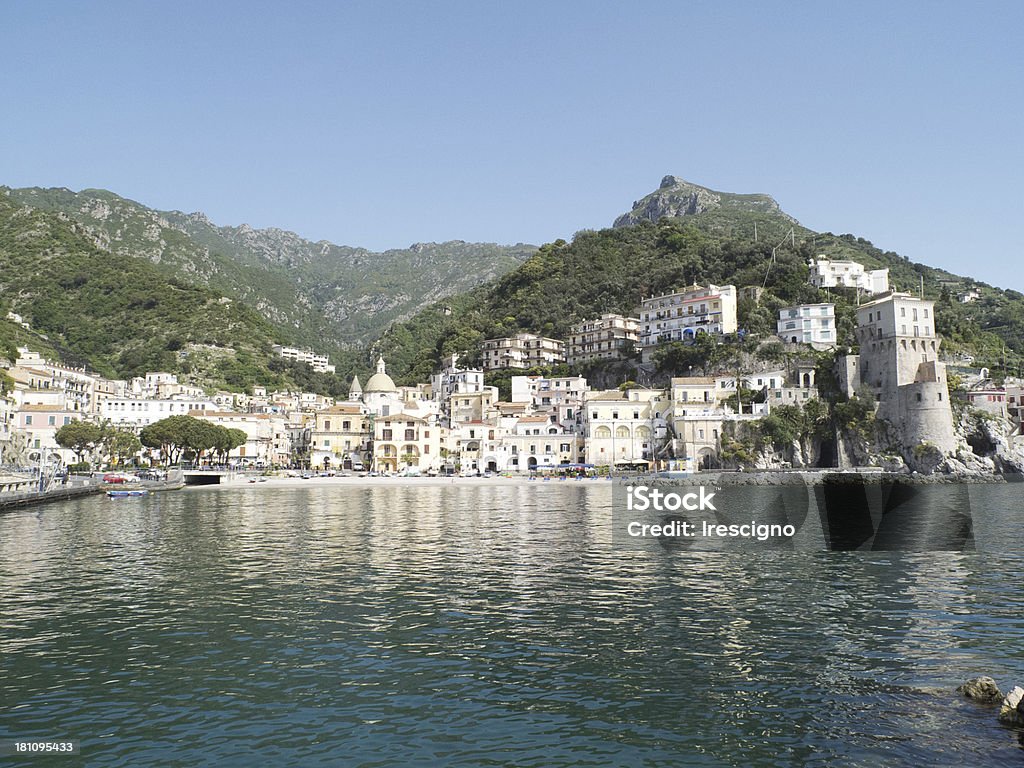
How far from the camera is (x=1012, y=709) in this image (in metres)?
10.3

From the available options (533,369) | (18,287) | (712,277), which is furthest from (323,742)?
(18,287)

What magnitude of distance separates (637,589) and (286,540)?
16030 millimetres

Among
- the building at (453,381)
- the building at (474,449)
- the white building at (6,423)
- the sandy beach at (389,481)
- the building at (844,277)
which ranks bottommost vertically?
the sandy beach at (389,481)

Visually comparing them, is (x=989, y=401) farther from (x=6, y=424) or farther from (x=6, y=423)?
(x=6, y=423)

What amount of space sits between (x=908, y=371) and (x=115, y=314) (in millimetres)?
117782

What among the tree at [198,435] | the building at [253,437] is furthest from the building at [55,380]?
the tree at [198,435]

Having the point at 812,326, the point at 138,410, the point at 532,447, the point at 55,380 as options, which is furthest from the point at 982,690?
the point at 138,410

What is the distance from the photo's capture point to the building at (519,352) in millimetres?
105812

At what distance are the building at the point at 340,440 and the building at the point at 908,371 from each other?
54581mm

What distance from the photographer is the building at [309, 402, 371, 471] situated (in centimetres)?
9038

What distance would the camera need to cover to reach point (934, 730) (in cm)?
1006

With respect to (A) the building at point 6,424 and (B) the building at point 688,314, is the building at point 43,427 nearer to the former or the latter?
(A) the building at point 6,424

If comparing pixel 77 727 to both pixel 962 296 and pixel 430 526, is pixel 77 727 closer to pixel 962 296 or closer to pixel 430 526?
pixel 430 526

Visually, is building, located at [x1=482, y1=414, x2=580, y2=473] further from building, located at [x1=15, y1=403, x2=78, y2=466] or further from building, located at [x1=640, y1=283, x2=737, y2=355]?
building, located at [x1=15, y1=403, x2=78, y2=466]
